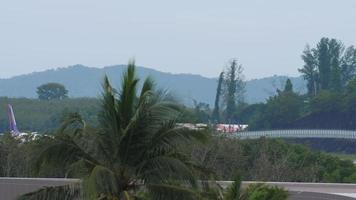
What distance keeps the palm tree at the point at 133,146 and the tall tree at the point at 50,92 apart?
129m

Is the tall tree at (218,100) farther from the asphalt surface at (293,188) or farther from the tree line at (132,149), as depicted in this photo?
the tree line at (132,149)

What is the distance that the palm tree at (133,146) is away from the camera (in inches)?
575

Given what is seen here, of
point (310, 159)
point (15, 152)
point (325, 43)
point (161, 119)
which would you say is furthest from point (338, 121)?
point (161, 119)

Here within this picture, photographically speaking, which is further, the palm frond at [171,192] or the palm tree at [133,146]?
the palm tree at [133,146]

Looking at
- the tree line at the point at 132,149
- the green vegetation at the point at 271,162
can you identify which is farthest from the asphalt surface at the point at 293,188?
the green vegetation at the point at 271,162

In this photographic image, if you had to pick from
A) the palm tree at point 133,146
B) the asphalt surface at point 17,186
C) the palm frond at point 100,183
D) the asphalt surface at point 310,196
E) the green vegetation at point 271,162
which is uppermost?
the palm tree at point 133,146

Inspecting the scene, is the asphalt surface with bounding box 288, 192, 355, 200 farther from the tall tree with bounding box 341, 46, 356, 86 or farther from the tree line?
the tall tree with bounding box 341, 46, 356, 86

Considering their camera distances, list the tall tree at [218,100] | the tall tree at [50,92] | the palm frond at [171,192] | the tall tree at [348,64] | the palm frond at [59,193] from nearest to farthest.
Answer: the palm frond at [171,192] < the palm frond at [59,193] < the tall tree at [218,100] < the tall tree at [348,64] < the tall tree at [50,92]

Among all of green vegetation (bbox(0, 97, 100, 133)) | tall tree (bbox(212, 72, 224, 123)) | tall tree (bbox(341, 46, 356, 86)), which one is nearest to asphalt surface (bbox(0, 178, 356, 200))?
green vegetation (bbox(0, 97, 100, 133))

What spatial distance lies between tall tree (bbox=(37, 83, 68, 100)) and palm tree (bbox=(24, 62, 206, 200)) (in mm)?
128827

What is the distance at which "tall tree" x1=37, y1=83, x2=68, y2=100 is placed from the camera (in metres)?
144

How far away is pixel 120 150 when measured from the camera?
14828mm

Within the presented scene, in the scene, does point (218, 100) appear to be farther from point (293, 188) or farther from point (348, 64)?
point (293, 188)

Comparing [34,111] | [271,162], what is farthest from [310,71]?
[271,162]
